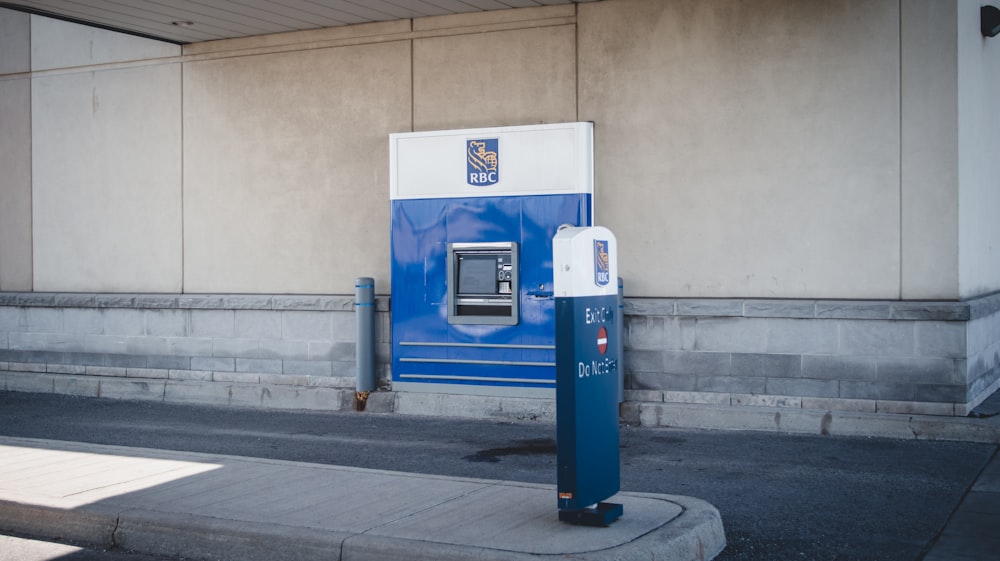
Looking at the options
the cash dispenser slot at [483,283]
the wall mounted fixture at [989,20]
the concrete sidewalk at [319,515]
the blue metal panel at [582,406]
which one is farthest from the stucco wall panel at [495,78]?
the blue metal panel at [582,406]

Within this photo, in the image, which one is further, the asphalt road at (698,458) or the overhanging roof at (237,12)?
the overhanging roof at (237,12)

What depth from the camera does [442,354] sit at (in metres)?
11.8

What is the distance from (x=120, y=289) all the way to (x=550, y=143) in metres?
6.92

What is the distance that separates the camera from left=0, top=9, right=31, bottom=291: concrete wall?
49.2 ft

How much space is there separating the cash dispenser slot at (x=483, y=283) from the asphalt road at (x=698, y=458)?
122 cm

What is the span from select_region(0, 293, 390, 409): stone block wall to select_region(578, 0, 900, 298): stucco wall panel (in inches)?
143

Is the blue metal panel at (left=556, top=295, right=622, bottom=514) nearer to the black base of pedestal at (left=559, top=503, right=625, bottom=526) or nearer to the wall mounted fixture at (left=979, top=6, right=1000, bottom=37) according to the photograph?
the black base of pedestal at (left=559, top=503, right=625, bottom=526)

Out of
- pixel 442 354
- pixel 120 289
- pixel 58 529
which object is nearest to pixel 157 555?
pixel 58 529

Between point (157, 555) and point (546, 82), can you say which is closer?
point (157, 555)

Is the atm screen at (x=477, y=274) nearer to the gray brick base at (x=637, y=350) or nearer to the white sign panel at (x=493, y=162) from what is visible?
the white sign panel at (x=493, y=162)

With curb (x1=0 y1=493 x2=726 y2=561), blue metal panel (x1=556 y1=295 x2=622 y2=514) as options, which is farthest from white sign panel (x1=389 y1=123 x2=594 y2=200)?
blue metal panel (x1=556 y1=295 x2=622 y2=514)

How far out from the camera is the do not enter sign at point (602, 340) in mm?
6098

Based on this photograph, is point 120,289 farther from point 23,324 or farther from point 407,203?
point 407,203

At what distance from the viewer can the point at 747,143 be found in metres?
10.7
